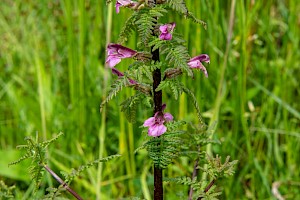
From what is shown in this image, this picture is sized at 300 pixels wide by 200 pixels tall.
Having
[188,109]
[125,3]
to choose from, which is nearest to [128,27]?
[125,3]

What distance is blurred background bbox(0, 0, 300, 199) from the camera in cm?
216

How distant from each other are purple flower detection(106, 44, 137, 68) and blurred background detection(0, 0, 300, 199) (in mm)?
909

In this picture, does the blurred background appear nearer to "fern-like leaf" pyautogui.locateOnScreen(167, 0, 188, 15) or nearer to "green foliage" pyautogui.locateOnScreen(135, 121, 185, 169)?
"green foliage" pyautogui.locateOnScreen(135, 121, 185, 169)

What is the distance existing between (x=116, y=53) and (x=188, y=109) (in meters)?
1.29

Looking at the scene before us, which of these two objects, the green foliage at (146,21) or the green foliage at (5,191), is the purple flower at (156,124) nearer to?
the green foliage at (146,21)

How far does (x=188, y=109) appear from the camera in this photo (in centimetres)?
236

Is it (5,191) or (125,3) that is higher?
(125,3)

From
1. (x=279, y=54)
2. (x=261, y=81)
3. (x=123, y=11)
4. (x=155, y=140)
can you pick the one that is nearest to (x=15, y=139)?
(x=123, y=11)

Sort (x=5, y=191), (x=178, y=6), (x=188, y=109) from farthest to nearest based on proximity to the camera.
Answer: (x=188, y=109) < (x=5, y=191) < (x=178, y=6)

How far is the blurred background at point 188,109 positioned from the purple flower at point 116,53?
0.91 m

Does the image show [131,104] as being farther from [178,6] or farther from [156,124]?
[178,6]

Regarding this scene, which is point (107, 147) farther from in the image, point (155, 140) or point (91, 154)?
point (155, 140)

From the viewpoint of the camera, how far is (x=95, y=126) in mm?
2457

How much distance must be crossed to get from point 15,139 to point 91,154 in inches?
17.7
